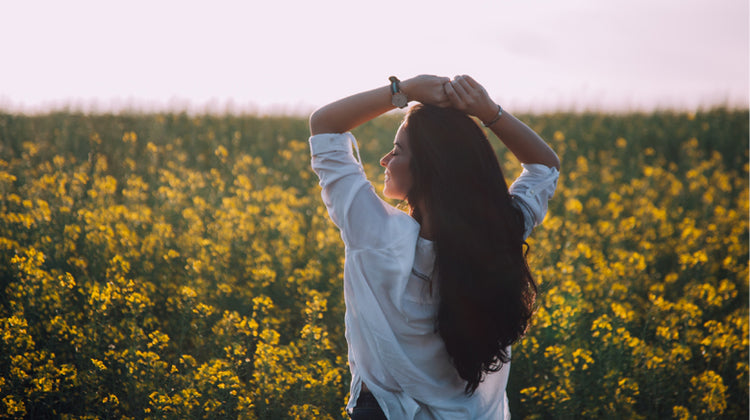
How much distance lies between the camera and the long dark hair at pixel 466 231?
1636 mm

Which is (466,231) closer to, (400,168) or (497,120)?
(400,168)

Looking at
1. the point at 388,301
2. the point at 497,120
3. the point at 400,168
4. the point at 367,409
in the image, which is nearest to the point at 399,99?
the point at 400,168

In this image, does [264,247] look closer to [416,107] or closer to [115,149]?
[416,107]

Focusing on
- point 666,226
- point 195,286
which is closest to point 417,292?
point 195,286

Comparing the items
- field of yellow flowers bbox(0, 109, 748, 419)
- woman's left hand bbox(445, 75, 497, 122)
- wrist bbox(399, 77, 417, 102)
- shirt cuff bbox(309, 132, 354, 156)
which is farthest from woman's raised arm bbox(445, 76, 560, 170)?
field of yellow flowers bbox(0, 109, 748, 419)

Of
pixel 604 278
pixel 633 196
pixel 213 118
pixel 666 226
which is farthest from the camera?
pixel 213 118

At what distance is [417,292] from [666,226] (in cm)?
501

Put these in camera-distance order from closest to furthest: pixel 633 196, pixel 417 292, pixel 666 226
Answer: pixel 417 292 < pixel 666 226 < pixel 633 196

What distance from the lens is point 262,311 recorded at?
11.5 ft

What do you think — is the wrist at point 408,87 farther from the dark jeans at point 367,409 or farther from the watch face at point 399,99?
the dark jeans at point 367,409

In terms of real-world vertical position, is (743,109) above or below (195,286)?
above

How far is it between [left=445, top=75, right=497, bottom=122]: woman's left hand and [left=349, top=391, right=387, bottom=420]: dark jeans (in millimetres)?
988

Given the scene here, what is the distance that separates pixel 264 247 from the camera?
4492 millimetres

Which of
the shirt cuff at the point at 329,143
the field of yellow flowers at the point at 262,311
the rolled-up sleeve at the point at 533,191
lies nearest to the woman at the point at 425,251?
the shirt cuff at the point at 329,143
